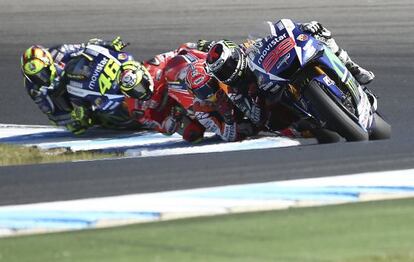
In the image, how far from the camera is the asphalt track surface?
7641 millimetres

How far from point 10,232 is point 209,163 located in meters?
1.84

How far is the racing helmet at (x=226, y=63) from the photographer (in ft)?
32.6

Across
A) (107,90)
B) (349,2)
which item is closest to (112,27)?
(349,2)

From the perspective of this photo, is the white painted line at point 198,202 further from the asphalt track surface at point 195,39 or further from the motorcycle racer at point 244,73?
the motorcycle racer at point 244,73

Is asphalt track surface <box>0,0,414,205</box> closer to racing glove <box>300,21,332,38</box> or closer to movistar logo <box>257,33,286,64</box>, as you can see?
racing glove <box>300,21,332,38</box>

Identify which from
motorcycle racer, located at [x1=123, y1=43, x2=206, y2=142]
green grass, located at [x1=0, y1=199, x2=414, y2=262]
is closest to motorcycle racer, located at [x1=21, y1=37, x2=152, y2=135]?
motorcycle racer, located at [x1=123, y1=43, x2=206, y2=142]

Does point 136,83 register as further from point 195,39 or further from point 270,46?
point 195,39

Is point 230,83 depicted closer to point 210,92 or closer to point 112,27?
point 210,92

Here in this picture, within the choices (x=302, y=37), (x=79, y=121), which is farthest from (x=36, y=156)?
(x=302, y=37)

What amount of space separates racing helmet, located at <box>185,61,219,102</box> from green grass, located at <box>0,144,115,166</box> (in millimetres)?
950

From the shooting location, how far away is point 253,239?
626 cm

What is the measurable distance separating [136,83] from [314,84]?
2016mm

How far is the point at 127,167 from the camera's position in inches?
316

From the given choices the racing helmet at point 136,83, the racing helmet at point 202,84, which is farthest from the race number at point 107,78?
the racing helmet at point 202,84
